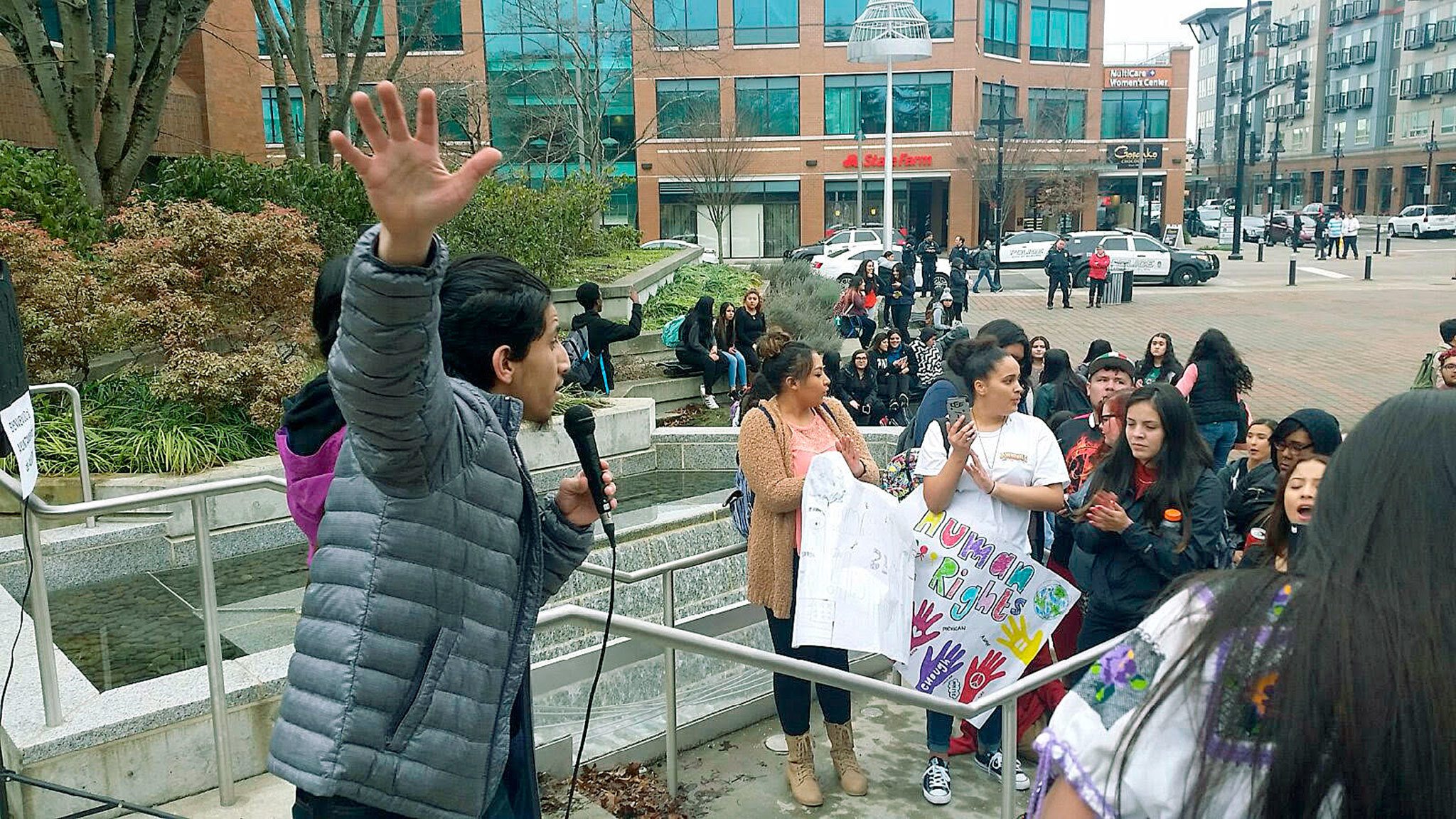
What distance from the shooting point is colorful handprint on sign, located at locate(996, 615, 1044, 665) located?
16.2ft

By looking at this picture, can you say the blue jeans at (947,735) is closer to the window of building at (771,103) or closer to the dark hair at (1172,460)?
the dark hair at (1172,460)

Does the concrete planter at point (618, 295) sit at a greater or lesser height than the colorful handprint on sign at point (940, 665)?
greater

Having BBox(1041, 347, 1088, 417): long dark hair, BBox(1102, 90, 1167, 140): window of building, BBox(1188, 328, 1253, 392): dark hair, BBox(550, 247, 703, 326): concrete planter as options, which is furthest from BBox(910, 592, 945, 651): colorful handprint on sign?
BBox(1102, 90, 1167, 140): window of building

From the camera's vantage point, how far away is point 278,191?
42.8 ft

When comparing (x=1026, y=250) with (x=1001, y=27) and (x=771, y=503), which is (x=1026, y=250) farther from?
(x=771, y=503)

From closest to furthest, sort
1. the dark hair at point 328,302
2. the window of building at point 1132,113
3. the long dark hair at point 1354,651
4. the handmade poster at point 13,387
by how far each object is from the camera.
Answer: the long dark hair at point 1354,651
the dark hair at point 328,302
the handmade poster at point 13,387
the window of building at point 1132,113

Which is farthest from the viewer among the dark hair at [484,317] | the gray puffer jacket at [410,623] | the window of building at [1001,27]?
the window of building at [1001,27]

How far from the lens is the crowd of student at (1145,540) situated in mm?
1400

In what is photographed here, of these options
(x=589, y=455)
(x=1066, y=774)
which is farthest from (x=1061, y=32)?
(x=1066, y=774)

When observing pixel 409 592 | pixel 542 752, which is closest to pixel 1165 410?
pixel 542 752

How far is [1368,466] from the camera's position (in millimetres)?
1479

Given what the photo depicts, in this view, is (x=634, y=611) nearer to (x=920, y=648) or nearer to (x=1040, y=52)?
(x=920, y=648)

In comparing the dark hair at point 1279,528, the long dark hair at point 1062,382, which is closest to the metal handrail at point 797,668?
the dark hair at point 1279,528

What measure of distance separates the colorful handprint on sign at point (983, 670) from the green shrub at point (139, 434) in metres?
5.51
